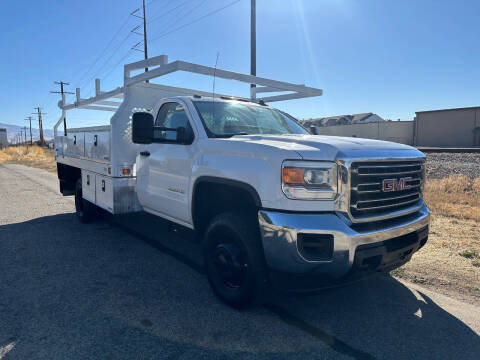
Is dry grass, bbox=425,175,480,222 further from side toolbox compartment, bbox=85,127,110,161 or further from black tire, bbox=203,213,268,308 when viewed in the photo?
side toolbox compartment, bbox=85,127,110,161

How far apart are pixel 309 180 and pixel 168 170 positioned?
6.49ft

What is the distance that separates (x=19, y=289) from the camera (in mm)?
3736

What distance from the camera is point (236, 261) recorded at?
10.5 ft

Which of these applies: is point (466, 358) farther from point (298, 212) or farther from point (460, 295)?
point (298, 212)

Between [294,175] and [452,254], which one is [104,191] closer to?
[294,175]

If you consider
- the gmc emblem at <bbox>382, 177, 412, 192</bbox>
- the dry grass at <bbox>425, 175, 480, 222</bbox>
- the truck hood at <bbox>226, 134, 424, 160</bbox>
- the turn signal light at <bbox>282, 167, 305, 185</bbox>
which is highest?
the truck hood at <bbox>226, 134, 424, 160</bbox>

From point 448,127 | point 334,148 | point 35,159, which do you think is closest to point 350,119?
point 448,127

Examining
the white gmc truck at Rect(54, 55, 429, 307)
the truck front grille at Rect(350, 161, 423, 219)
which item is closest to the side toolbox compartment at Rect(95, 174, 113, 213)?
the white gmc truck at Rect(54, 55, 429, 307)

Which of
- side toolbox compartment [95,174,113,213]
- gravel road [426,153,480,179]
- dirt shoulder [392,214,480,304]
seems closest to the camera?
dirt shoulder [392,214,480,304]

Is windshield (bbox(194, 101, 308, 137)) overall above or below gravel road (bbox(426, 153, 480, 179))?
above

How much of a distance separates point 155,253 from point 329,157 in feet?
10.3

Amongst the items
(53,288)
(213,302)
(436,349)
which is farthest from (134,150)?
(436,349)

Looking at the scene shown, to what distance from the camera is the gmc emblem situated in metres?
3.01

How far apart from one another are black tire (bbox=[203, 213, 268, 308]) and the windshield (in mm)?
1028
